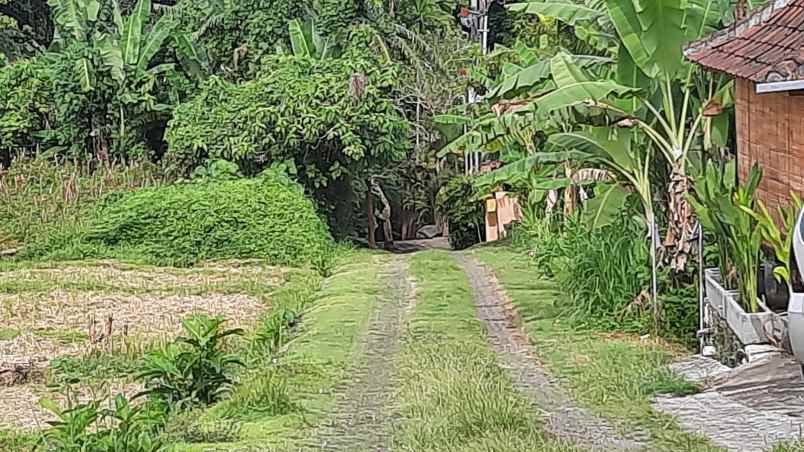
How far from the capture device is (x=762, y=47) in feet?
25.0

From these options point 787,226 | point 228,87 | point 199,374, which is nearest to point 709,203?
point 787,226

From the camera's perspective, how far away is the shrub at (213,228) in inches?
693

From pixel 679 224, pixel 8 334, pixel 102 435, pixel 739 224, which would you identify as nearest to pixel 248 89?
pixel 8 334

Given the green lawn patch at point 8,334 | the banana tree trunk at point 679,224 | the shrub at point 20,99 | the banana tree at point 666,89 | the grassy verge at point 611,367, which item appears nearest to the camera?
the grassy verge at point 611,367

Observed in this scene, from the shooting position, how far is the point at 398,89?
69.6 feet

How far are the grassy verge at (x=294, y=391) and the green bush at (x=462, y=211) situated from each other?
Result: 10.6 metres

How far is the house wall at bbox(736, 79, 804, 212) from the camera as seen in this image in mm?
7496

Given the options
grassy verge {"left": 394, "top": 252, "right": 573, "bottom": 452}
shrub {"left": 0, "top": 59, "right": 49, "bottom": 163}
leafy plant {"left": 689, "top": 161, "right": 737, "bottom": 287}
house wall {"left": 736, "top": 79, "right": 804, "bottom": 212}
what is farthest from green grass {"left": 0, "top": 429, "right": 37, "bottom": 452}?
shrub {"left": 0, "top": 59, "right": 49, "bottom": 163}

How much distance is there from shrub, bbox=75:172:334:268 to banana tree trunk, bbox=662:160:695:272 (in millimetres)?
8132

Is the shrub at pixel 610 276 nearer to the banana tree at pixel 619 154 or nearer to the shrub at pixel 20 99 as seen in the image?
the banana tree at pixel 619 154

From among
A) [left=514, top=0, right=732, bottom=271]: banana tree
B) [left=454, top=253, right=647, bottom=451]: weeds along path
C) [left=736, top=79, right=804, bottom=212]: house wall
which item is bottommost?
[left=454, top=253, right=647, bottom=451]: weeds along path

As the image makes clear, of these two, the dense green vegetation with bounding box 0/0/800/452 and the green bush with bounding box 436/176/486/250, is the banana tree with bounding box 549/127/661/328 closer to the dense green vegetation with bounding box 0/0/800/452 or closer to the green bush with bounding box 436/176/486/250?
the dense green vegetation with bounding box 0/0/800/452

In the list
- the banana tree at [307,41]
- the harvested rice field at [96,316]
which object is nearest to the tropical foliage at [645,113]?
the harvested rice field at [96,316]

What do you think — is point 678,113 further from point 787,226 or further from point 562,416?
point 562,416
